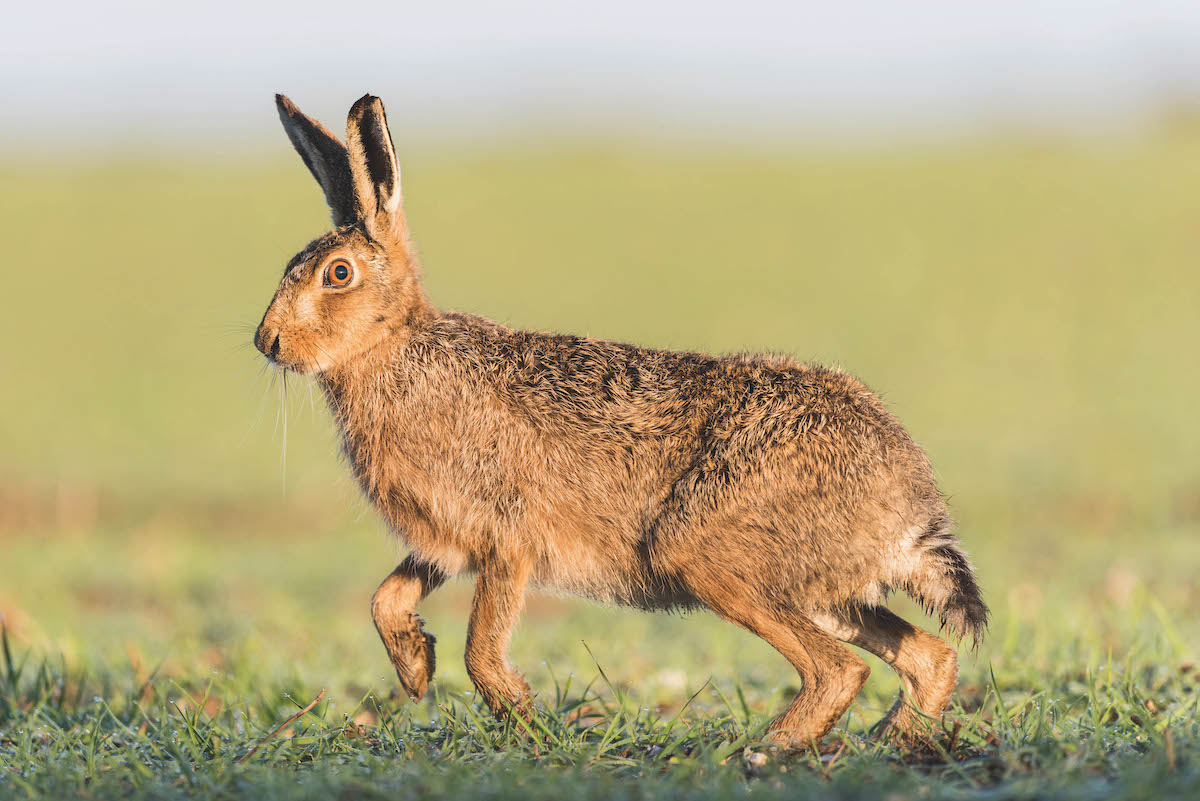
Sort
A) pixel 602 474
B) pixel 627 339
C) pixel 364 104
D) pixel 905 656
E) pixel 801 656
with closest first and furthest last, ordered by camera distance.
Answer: pixel 801 656, pixel 905 656, pixel 602 474, pixel 364 104, pixel 627 339

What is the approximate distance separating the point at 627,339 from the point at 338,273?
15147 mm

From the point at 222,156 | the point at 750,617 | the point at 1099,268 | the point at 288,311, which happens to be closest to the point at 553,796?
the point at 750,617

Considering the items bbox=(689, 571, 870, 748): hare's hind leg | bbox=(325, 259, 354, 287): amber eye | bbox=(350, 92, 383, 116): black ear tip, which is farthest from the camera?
bbox=(325, 259, 354, 287): amber eye

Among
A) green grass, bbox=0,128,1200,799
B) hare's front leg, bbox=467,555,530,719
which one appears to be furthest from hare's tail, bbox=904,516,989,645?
hare's front leg, bbox=467,555,530,719

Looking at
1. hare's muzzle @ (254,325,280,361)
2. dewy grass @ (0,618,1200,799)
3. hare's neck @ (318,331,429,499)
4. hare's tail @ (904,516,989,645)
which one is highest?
hare's muzzle @ (254,325,280,361)

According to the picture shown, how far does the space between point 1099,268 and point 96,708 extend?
22809mm

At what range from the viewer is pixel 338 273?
5.17 meters

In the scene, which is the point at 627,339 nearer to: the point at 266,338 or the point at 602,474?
the point at 266,338

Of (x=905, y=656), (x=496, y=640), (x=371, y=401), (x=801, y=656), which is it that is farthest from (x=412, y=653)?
(x=905, y=656)

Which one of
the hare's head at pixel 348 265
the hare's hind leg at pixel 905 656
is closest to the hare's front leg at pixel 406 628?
the hare's head at pixel 348 265

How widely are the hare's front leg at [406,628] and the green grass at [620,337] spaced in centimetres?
16

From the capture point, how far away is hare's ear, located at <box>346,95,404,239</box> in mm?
4949

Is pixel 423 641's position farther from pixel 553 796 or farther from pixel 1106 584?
pixel 1106 584

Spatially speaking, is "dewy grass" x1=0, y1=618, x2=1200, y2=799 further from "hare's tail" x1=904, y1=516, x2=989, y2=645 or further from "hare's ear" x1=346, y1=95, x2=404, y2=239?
"hare's ear" x1=346, y1=95, x2=404, y2=239
